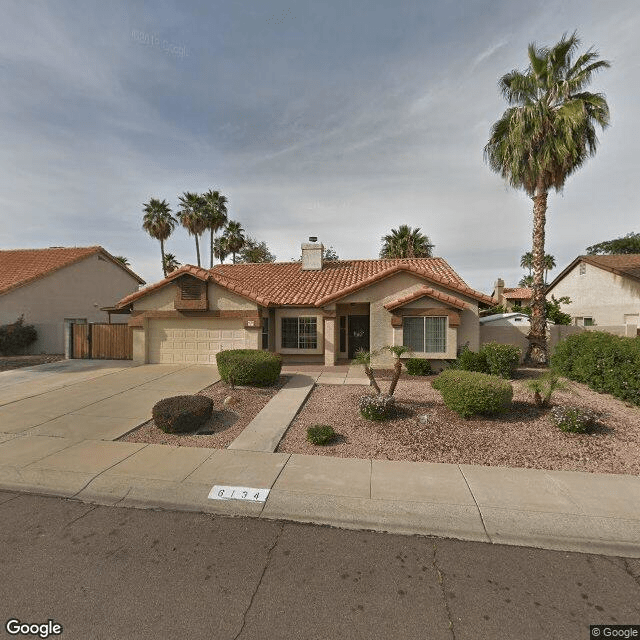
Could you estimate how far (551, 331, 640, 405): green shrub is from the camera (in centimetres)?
891

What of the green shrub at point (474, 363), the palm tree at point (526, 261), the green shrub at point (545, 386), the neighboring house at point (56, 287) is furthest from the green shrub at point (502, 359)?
the palm tree at point (526, 261)

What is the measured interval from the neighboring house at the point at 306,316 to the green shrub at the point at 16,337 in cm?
917

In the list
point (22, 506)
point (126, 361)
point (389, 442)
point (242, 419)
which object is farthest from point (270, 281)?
point (22, 506)

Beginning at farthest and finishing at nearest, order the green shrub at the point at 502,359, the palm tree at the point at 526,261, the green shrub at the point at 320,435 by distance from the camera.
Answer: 1. the palm tree at the point at 526,261
2. the green shrub at the point at 502,359
3. the green shrub at the point at 320,435

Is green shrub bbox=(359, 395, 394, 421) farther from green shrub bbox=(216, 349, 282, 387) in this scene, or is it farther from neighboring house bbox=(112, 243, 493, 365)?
neighboring house bbox=(112, 243, 493, 365)

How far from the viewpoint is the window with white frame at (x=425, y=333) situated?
13289 millimetres

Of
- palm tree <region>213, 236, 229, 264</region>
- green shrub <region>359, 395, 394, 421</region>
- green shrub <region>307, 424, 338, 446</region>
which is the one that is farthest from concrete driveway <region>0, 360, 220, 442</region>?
palm tree <region>213, 236, 229, 264</region>

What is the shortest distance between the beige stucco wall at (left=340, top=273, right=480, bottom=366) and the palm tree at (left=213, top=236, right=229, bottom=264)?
27.9 metres

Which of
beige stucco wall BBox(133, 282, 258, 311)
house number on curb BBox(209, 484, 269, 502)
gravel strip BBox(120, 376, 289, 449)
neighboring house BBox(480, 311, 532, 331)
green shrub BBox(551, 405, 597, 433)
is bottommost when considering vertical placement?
house number on curb BBox(209, 484, 269, 502)

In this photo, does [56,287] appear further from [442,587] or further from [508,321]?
[508,321]

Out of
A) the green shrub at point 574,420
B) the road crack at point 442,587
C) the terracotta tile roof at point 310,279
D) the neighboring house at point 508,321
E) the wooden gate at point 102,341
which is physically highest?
the terracotta tile roof at point 310,279

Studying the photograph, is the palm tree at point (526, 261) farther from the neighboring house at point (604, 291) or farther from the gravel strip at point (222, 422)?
the gravel strip at point (222, 422)

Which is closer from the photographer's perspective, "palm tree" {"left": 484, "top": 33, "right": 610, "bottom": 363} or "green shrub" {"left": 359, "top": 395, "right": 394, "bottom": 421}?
"green shrub" {"left": 359, "top": 395, "right": 394, "bottom": 421}

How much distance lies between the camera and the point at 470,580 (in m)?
3.37
